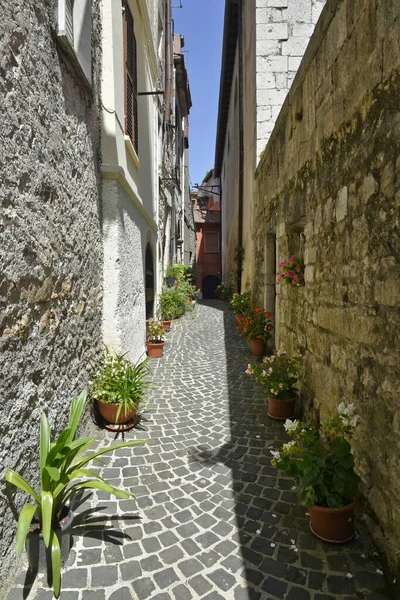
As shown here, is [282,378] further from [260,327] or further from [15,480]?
[15,480]

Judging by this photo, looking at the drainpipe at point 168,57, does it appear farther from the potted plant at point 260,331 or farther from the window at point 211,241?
the window at point 211,241

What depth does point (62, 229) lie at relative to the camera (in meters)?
2.83

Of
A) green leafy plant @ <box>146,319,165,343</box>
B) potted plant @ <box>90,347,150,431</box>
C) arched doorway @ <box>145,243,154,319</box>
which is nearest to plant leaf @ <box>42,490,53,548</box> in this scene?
potted plant @ <box>90,347,150,431</box>

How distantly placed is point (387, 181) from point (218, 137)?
66.0 ft

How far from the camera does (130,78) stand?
5.09 m

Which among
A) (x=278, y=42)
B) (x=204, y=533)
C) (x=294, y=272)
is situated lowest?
(x=204, y=533)

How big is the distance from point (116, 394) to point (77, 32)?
3380 millimetres

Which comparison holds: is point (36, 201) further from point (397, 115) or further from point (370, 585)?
point (370, 585)

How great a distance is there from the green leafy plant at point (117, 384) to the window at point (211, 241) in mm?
21691

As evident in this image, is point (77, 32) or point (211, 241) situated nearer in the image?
point (77, 32)

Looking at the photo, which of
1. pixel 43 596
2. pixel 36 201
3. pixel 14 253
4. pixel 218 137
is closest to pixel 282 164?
pixel 36 201

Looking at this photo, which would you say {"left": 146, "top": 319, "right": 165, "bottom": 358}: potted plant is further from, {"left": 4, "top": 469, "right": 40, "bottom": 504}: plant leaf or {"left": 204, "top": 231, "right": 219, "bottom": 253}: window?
{"left": 204, "top": 231, "right": 219, "bottom": 253}: window

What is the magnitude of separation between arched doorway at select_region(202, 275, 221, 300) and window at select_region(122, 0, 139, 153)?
1991 centimetres

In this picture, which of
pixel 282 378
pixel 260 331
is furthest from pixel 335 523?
pixel 260 331
